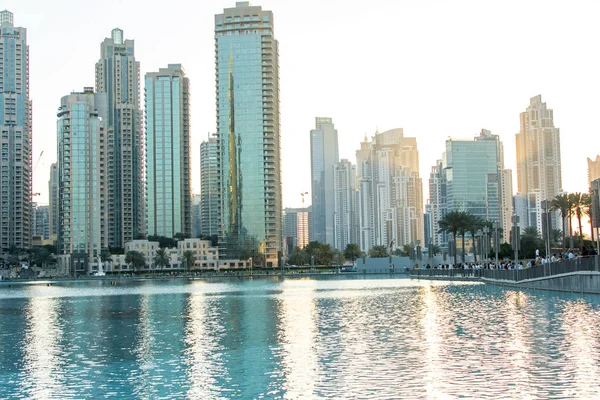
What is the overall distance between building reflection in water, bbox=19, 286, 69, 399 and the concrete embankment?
27734 millimetres

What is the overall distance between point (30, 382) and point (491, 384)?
1099 centimetres

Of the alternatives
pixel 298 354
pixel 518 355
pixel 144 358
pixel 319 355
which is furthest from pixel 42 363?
pixel 518 355

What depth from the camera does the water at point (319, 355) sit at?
17609 mm

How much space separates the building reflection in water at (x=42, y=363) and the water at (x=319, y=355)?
5cm

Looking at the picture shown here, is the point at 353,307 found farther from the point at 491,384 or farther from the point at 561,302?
the point at 491,384

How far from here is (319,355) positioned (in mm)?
23156

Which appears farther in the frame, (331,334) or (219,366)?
(331,334)

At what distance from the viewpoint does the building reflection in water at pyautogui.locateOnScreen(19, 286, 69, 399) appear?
739 inches

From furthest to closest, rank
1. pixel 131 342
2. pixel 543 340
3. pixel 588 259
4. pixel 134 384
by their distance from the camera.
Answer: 1. pixel 588 259
2. pixel 131 342
3. pixel 543 340
4. pixel 134 384

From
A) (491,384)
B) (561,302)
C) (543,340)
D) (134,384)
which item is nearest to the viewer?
(491,384)

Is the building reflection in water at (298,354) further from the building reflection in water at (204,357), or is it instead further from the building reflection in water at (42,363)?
the building reflection in water at (42,363)

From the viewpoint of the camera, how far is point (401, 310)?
41156mm

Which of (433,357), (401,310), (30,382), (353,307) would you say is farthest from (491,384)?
(353,307)

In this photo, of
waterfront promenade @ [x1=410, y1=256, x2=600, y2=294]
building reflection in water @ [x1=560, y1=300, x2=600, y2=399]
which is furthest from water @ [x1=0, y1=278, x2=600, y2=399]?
waterfront promenade @ [x1=410, y1=256, x2=600, y2=294]
